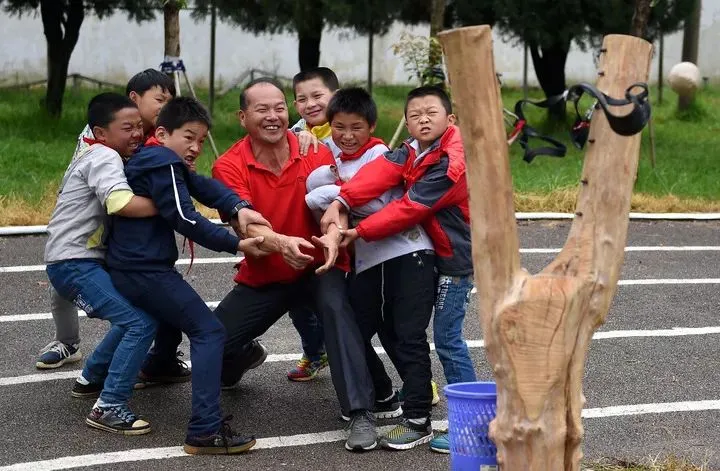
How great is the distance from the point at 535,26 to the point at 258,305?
12.4 m

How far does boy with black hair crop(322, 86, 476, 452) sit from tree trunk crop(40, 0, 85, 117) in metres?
12.6

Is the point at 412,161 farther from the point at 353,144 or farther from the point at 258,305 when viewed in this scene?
the point at 258,305

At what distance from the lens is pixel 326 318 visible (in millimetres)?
5316

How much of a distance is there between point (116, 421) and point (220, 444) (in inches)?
22.8

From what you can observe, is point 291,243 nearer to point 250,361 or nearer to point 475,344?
point 250,361

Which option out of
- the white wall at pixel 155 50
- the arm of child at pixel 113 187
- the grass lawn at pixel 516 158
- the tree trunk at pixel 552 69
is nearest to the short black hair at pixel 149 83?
the arm of child at pixel 113 187

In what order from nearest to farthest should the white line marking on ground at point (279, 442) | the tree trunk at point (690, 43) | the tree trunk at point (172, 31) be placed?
the white line marking on ground at point (279, 442), the tree trunk at point (172, 31), the tree trunk at point (690, 43)

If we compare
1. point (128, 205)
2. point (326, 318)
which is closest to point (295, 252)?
point (326, 318)

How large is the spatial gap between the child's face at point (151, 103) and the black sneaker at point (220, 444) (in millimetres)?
1787

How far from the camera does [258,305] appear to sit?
543 cm

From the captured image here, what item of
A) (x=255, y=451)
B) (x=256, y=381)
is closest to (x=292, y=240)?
(x=255, y=451)

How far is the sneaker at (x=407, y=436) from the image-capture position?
523 centimetres

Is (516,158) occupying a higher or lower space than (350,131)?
lower

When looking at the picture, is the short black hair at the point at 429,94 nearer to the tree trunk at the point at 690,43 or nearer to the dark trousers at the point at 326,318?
the dark trousers at the point at 326,318
